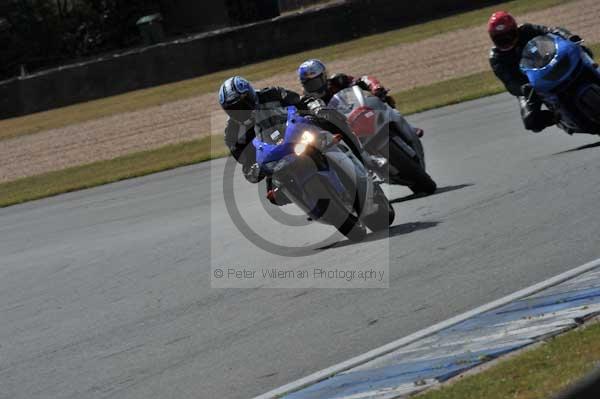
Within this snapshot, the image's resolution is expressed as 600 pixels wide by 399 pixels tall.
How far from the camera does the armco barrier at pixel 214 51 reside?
3195cm

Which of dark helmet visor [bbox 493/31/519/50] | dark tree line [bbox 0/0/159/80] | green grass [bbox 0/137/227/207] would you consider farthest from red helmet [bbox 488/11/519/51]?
dark tree line [bbox 0/0/159/80]

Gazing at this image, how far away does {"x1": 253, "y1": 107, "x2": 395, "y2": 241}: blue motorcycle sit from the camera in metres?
8.98

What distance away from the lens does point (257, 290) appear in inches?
327

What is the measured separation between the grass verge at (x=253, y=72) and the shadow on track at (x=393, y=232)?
1927 cm

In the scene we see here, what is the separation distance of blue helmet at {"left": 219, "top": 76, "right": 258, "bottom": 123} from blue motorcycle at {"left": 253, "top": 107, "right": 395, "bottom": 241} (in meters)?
0.27

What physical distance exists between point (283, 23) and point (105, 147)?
8904 mm

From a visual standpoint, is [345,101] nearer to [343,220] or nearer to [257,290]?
[343,220]

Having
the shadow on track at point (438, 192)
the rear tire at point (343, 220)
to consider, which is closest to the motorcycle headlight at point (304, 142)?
the rear tire at point (343, 220)

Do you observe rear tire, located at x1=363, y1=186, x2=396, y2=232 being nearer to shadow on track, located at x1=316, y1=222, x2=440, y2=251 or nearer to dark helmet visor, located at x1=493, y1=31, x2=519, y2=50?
shadow on track, located at x1=316, y1=222, x2=440, y2=251

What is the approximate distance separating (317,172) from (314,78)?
198 centimetres

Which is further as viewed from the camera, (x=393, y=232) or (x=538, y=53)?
(x=538, y=53)

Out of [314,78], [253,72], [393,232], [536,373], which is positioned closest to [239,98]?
[314,78]

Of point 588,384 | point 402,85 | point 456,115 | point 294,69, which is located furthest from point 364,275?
point 294,69

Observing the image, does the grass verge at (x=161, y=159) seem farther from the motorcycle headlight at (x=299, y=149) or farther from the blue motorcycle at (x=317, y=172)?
the motorcycle headlight at (x=299, y=149)
